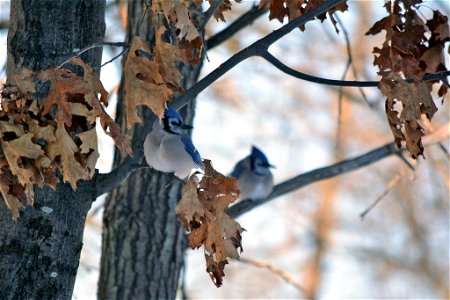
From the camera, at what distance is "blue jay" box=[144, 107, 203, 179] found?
391 cm

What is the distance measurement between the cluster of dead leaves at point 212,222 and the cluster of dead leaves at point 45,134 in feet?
1.03

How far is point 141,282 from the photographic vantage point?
4.16m

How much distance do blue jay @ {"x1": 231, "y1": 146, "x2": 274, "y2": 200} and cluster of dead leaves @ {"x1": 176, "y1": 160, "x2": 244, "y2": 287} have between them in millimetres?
3547

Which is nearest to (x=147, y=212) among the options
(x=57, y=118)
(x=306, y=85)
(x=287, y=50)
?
(x=57, y=118)

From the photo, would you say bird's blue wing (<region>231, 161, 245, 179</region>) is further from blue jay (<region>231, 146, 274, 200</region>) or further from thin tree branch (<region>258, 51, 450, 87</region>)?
thin tree branch (<region>258, 51, 450, 87</region>)

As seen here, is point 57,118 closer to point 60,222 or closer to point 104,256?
point 60,222

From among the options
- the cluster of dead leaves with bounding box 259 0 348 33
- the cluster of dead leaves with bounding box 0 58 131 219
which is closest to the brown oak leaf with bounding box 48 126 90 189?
the cluster of dead leaves with bounding box 0 58 131 219

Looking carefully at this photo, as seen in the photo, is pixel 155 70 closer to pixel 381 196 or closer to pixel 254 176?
pixel 381 196

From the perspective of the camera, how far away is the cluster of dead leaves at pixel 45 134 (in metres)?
2.35

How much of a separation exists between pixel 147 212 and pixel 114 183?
1353 mm

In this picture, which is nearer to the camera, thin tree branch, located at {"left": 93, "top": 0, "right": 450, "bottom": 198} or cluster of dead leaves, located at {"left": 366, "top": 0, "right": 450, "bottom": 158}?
thin tree branch, located at {"left": 93, "top": 0, "right": 450, "bottom": 198}

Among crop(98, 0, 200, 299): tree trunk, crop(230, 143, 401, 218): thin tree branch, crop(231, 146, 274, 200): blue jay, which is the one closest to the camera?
crop(98, 0, 200, 299): tree trunk

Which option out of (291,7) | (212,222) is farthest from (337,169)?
(212,222)

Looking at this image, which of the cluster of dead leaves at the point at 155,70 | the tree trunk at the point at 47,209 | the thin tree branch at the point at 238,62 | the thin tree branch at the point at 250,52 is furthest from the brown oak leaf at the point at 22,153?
the thin tree branch at the point at 250,52
